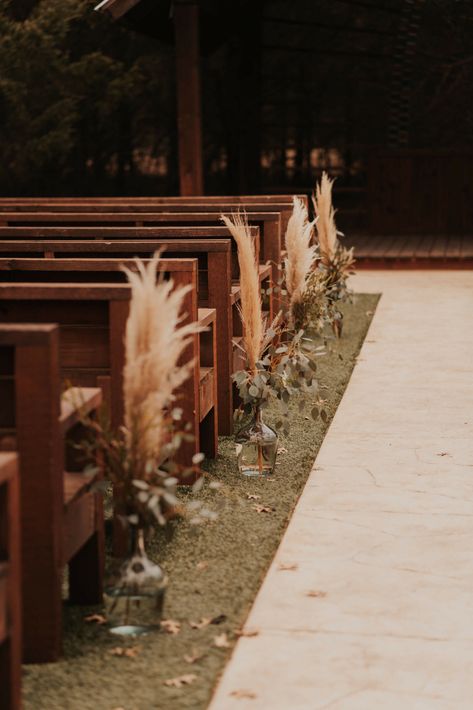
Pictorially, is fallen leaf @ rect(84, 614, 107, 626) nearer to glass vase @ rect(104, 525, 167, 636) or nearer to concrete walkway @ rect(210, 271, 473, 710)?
glass vase @ rect(104, 525, 167, 636)

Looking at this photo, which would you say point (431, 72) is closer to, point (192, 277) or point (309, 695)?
point (192, 277)

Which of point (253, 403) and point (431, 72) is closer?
point (253, 403)

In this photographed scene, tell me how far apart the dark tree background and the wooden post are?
305 cm

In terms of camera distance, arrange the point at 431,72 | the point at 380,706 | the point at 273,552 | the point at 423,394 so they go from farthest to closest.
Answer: the point at 431,72
the point at 423,394
the point at 273,552
the point at 380,706

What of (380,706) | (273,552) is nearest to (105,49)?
(273,552)

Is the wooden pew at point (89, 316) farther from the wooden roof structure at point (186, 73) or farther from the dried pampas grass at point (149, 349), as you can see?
the wooden roof structure at point (186, 73)

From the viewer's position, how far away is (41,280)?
4656 mm

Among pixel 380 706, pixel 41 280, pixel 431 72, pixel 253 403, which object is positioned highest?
pixel 431 72

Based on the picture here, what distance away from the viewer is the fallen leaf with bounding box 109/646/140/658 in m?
3.22

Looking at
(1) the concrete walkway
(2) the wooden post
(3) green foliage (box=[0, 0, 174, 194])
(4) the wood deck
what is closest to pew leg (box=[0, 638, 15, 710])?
(1) the concrete walkway

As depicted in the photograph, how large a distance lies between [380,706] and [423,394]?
3.95 metres

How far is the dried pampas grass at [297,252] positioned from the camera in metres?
5.46

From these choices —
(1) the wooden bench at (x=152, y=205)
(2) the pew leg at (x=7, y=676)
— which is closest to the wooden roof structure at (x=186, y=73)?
(1) the wooden bench at (x=152, y=205)

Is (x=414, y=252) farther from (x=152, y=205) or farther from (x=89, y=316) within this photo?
(x=89, y=316)
